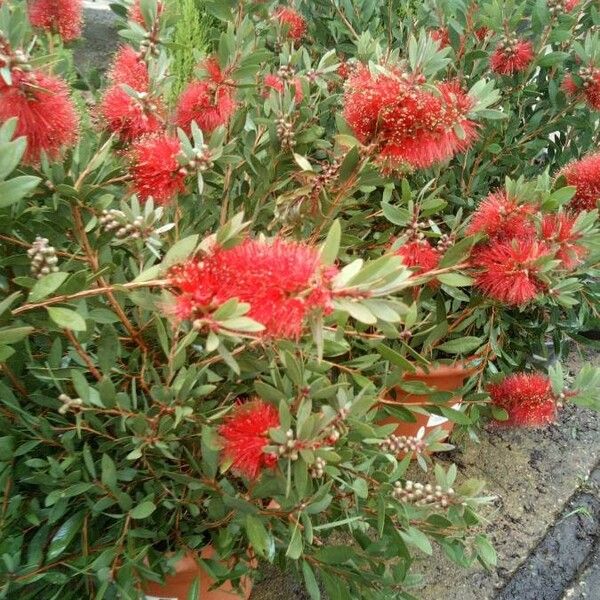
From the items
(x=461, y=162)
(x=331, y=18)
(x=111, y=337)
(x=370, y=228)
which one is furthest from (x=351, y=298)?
(x=331, y=18)

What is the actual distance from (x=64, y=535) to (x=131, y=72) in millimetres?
522

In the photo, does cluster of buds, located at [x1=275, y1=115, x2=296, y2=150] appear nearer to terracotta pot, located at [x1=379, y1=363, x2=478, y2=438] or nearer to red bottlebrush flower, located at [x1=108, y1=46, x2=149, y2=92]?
red bottlebrush flower, located at [x1=108, y1=46, x2=149, y2=92]

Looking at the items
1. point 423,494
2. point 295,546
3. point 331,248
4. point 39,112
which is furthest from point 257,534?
point 39,112

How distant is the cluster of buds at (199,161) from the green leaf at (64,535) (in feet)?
1.30

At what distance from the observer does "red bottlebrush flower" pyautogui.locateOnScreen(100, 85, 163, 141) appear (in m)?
0.76

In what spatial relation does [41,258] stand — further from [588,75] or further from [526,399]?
[588,75]

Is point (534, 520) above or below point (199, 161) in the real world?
below

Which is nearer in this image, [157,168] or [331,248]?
[331,248]

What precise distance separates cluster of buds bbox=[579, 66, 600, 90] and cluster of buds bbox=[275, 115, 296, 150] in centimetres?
54

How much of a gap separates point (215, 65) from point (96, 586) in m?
0.62

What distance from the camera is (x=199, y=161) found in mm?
749

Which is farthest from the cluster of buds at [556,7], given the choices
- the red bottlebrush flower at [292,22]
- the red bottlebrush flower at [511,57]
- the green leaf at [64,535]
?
the green leaf at [64,535]

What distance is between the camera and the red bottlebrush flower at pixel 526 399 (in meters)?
1.02

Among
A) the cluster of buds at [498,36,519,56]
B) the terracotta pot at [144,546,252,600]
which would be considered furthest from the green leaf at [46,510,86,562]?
the cluster of buds at [498,36,519,56]
